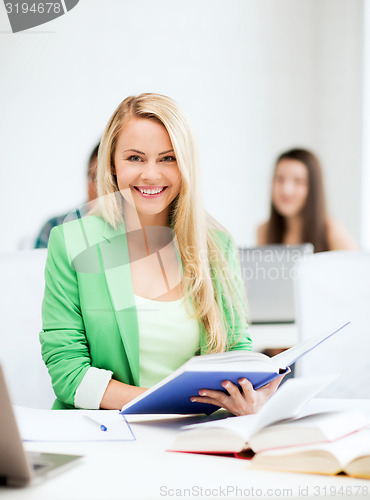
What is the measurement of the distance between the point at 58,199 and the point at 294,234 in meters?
1.48

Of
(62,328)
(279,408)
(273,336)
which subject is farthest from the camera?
(273,336)

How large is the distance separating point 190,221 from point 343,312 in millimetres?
365

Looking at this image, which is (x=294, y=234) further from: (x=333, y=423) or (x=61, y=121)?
(x=333, y=423)

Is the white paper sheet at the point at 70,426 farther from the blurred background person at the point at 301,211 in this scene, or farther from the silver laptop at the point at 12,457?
the blurred background person at the point at 301,211

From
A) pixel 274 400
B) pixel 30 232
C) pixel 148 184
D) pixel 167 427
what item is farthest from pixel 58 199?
pixel 274 400

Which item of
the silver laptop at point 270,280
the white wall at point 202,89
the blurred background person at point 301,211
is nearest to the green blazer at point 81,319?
the white wall at point 202,89

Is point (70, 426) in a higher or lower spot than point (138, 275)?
lower

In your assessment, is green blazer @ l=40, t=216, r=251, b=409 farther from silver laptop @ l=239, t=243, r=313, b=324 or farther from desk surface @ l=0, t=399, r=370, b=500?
silver laptop @ l=239, t=243, r=313, b=324

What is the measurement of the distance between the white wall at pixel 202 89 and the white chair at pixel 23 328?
0.36 metres

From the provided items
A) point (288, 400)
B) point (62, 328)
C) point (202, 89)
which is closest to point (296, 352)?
point (288, 400)

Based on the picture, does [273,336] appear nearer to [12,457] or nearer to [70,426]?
[70,426]

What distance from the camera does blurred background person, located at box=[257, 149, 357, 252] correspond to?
3.06m

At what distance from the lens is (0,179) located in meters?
1.61

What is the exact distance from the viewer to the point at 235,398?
821 mm
